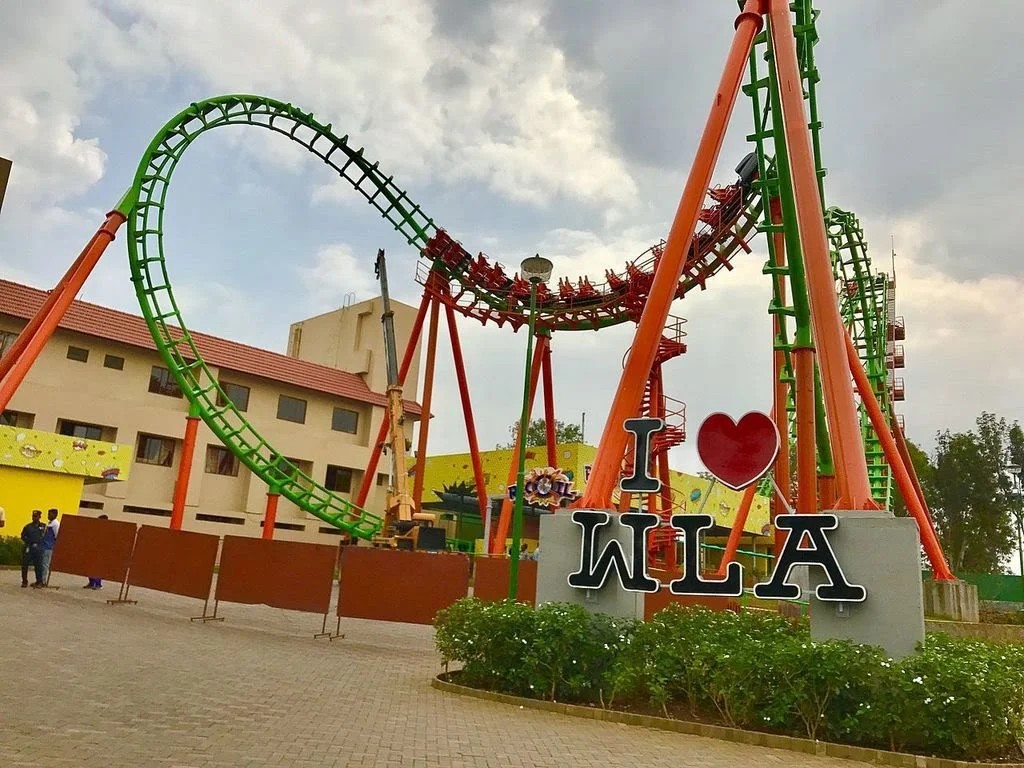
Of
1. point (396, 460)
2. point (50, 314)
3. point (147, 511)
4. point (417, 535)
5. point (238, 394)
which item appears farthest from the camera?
point (238, 394)

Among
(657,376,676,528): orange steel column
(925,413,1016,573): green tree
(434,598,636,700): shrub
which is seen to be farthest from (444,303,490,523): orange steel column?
(925,413,1016,573): green tree

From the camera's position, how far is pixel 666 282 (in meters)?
12.5

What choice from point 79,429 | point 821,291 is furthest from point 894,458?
point 79,429

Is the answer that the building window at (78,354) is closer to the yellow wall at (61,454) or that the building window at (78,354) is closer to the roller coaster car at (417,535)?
the yellow wall at (61,454)

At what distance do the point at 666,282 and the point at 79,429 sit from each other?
2875 cm

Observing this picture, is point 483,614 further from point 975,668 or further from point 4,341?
point 4,341

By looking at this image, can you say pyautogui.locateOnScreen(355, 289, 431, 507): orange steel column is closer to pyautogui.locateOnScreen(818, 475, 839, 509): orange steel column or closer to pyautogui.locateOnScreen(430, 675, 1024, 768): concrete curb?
pyautogui.locateOnScreen(818, 475, 839, 509): orange steel column

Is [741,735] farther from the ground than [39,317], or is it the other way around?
[39,317]

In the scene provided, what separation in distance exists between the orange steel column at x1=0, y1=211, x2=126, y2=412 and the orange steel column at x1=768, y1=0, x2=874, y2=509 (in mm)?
16807

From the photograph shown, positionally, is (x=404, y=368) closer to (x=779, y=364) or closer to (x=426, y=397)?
(x=426, y=397)

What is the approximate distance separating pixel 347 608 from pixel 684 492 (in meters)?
30.7

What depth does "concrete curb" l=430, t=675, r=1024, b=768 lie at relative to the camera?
7.30 m

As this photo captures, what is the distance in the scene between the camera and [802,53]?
17.0 m

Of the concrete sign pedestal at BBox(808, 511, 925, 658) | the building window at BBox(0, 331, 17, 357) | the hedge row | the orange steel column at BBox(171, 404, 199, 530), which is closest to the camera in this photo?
the hedge row
